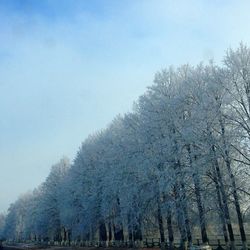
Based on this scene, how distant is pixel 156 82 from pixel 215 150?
10985 mm

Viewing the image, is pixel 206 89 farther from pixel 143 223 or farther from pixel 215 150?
pixel 143 223

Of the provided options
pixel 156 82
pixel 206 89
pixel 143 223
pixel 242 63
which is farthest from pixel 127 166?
pixel 242 63

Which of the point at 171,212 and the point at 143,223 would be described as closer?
the point at 171,212

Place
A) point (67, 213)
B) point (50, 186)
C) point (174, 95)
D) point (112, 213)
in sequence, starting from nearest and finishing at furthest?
1. point (174, 95)
2. point (112, 213)
3. point (67, 213)
4. point (50, 186)

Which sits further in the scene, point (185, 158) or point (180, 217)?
point (185, 158)

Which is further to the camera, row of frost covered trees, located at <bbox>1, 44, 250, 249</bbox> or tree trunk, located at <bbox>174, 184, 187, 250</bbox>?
tree trunk, located at <bbox>174, 184, 187, 250</bbox>

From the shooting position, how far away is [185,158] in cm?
3177

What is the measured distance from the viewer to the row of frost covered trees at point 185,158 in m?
28.2

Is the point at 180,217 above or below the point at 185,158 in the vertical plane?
below

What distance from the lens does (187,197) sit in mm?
30578

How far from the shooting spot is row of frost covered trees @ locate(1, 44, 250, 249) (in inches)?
1110

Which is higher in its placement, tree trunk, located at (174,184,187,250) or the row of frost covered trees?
the row of frost covered trees

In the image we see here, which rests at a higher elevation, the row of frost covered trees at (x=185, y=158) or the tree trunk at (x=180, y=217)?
the row of frost covered trees at (x=185, y=158)

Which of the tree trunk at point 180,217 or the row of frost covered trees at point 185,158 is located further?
the tree trunk at point 180,217
